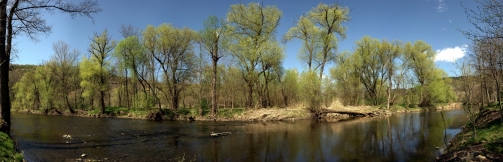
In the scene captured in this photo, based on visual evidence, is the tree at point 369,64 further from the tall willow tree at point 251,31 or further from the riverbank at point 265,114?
the tall willow tree at point 251,31

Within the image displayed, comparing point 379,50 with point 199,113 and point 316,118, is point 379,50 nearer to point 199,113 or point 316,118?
point 316,118

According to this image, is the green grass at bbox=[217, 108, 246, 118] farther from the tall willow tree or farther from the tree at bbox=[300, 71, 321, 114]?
the tree at bbox=[300, 71, 321, 114]

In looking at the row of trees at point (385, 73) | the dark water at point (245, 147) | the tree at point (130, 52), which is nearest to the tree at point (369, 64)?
the row of trees at point (385, 73)

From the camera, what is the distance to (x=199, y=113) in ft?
112

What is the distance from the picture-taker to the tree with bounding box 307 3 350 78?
37697 millimetres

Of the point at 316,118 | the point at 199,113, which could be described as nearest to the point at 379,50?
the point at 316,118

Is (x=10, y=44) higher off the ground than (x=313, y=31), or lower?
lower

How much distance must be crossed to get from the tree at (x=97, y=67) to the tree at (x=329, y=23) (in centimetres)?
3302

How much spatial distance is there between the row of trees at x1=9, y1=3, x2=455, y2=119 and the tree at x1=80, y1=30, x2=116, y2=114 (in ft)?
0.47

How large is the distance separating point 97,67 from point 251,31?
26125 millimetres

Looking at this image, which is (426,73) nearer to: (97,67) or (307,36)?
(307,36)

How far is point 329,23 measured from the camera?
38875mm

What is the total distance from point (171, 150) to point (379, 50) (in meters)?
44.9

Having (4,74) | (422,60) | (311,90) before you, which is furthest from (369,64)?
(4,74)
